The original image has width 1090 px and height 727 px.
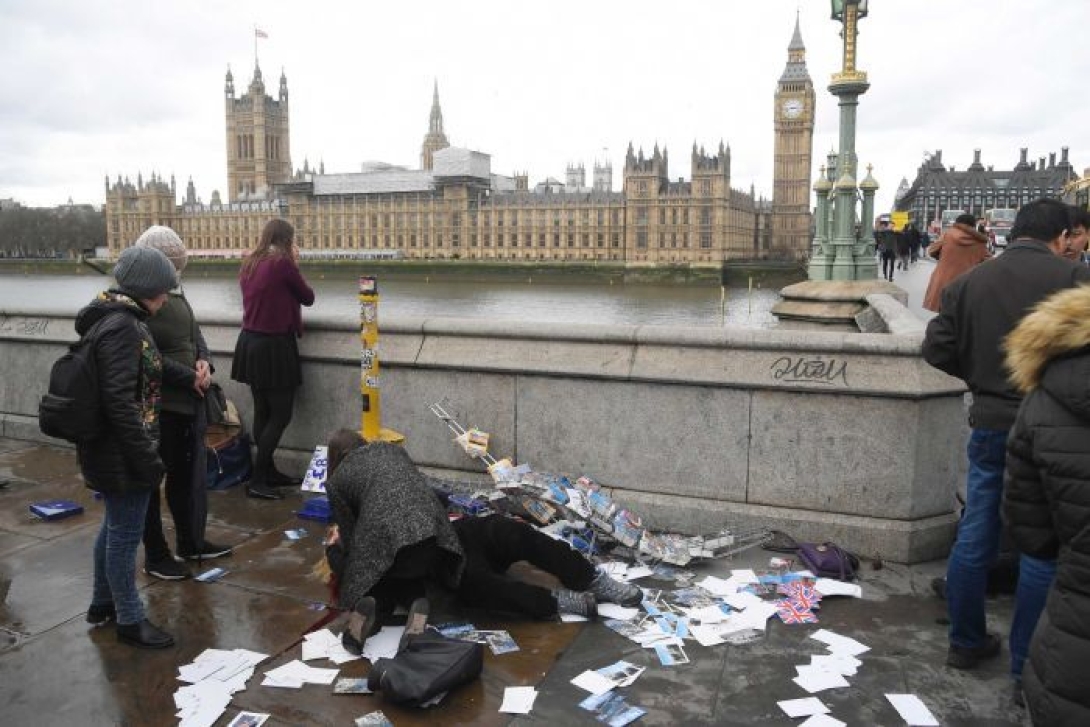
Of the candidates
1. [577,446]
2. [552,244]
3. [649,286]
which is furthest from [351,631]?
[552,244]

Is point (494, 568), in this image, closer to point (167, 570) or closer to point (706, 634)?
point (706, 634)

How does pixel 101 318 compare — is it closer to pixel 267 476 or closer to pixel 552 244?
pixel 267 476

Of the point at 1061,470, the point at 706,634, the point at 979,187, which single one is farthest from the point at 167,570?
the point at 979,187

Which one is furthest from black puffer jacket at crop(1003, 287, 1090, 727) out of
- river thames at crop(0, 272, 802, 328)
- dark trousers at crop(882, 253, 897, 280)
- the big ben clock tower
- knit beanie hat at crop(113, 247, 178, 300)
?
the big ben clock tower

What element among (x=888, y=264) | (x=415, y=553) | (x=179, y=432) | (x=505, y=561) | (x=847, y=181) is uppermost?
(x=847, y=181)

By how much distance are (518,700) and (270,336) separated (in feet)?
11.0

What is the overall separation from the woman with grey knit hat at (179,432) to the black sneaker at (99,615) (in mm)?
512

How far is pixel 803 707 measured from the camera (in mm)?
3084

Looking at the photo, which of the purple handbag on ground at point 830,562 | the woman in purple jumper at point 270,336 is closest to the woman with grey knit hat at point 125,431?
the woman in purple jumper at point 270,336

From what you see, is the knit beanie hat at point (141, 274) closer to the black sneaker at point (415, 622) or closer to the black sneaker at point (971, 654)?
the black sneaker at point (415, 622)

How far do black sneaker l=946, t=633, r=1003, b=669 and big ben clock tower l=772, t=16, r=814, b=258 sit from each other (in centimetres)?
11010

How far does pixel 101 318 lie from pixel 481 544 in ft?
6.15

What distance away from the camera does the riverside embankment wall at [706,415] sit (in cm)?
453

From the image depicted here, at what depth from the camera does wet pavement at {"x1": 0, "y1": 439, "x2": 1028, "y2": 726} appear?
3072 mm
